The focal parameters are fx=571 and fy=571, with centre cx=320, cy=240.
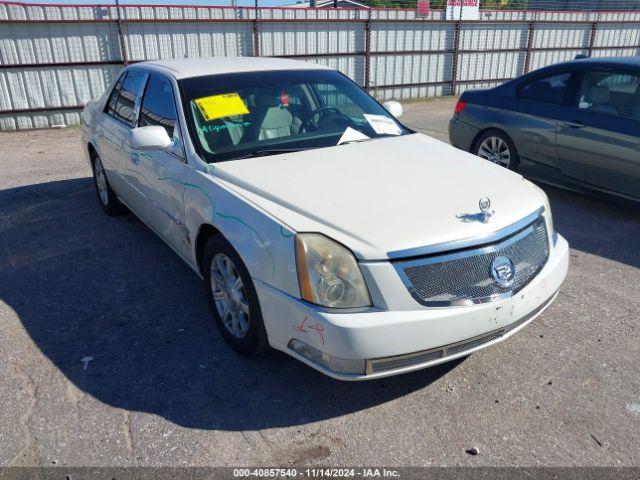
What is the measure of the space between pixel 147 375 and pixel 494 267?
2029 mm

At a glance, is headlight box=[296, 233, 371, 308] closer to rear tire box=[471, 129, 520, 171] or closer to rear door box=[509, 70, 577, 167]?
rear door box=[509, 70, 577, 167]

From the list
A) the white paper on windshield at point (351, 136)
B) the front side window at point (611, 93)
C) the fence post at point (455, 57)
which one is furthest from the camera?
the fence post at point (455, 57)

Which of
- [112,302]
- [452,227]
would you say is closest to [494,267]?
[452,227]

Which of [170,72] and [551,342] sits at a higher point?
[170,72]

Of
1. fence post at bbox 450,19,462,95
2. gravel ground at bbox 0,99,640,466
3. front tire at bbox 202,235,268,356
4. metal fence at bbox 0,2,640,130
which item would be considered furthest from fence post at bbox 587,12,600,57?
front tire at bbox 202,235,268,356

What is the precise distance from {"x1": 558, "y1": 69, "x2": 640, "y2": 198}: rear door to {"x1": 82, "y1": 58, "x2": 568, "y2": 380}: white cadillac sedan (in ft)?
7.47

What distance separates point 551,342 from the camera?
357 cm

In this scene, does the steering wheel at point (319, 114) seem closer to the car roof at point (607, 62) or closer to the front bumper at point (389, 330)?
the front bumper at point (389, 330)

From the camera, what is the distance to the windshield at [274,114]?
381cm

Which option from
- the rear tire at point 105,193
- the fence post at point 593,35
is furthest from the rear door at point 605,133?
the fence post at point 593,35

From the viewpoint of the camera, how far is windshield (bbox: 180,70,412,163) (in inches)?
150

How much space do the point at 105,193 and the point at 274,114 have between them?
275 centimetres

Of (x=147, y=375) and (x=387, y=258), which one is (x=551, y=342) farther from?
(x=147, y=375)

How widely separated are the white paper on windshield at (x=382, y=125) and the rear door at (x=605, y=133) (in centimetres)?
237
